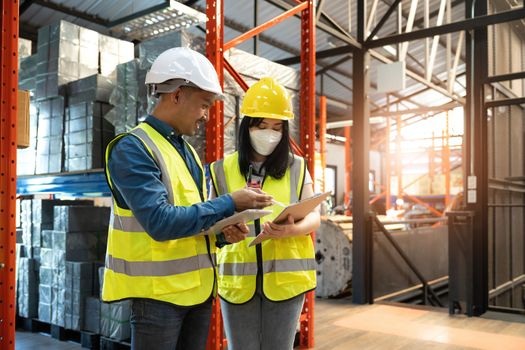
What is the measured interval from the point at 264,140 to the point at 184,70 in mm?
829

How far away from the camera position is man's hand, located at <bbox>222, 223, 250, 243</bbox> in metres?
1.92

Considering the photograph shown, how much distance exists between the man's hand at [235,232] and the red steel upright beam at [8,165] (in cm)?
111

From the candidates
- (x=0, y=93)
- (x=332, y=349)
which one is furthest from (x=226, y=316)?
(x=332, y=349)

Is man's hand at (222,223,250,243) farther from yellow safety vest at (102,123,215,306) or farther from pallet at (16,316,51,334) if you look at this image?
pallet at (16,316,51,334)

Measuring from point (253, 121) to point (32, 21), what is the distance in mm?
9970

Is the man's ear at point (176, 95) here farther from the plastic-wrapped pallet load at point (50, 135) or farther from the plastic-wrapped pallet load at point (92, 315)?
the plastic-wrapped pallet load at point (50, 135)

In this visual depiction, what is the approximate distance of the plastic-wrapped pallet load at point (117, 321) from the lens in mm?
4703

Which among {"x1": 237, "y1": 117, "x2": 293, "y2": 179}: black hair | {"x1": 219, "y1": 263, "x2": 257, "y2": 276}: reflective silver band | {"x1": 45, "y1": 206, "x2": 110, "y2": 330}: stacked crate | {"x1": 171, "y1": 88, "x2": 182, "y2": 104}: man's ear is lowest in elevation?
{"x1": 45, "y1": 206, "x2": 110, "y2": 330}: stacked crate

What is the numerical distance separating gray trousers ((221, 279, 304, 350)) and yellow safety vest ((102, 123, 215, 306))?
58 centimetres

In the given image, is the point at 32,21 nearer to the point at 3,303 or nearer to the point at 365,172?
the point at 365,172

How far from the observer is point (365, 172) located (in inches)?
292

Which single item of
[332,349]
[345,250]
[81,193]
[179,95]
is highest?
[179,95]

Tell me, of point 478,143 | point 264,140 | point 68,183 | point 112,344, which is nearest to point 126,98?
point 68,183

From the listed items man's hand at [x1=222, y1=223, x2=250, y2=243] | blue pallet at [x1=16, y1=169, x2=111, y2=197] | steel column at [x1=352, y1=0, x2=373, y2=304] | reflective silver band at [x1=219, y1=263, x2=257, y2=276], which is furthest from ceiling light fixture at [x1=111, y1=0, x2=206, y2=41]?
man's hand at [x1=222, y1=223, x2=250, y2=243]
